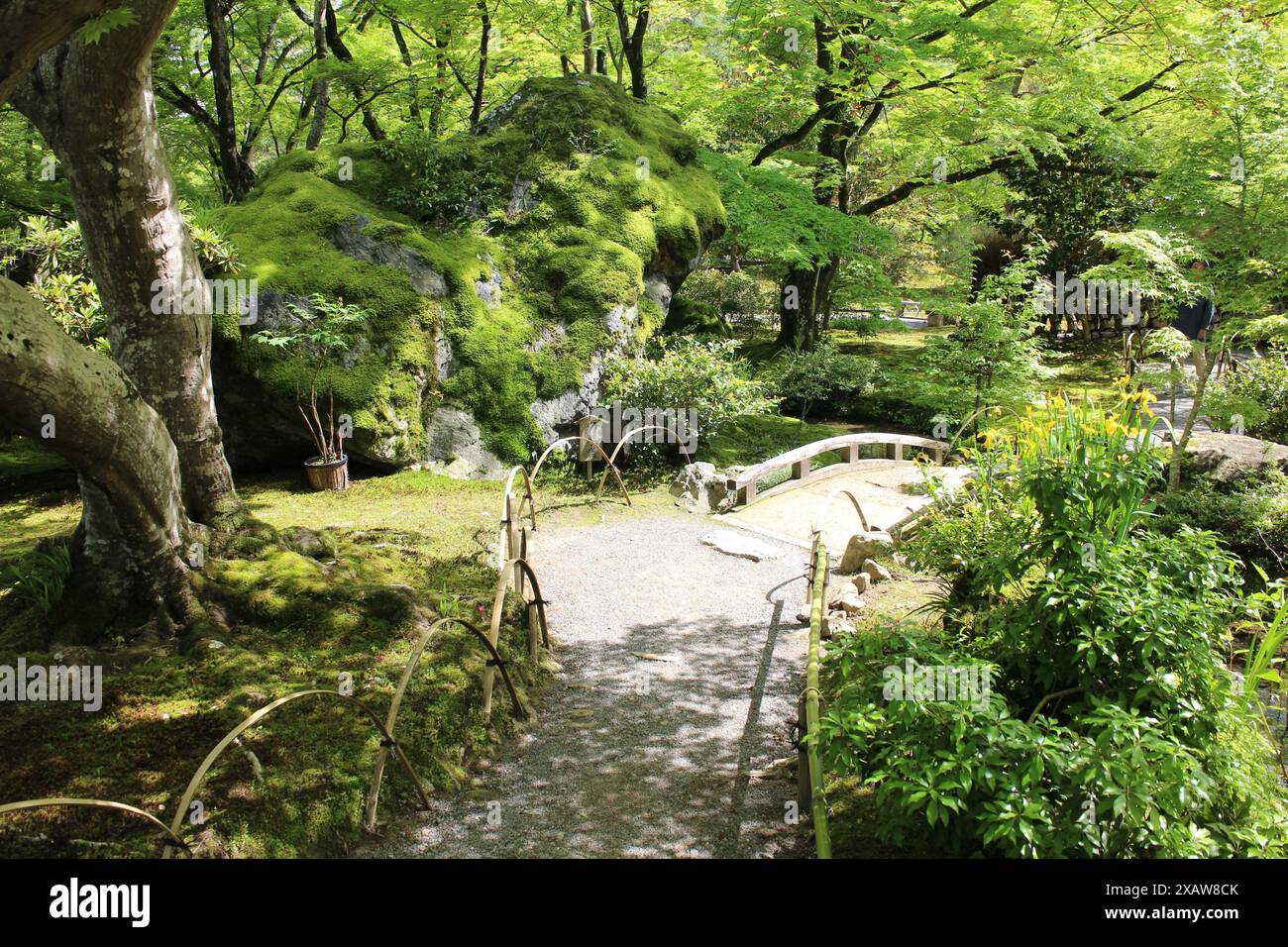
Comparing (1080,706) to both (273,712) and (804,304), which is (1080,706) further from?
(804,304)

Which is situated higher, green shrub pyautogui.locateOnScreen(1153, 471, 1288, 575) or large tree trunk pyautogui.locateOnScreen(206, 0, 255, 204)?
large tree trunk pyautogui.locateOnScreen(206, 0, 255, 204)

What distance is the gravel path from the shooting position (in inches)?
178

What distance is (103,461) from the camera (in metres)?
4.82

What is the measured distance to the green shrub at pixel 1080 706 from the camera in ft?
10.8

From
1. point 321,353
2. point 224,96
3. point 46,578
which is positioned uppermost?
point 224,96

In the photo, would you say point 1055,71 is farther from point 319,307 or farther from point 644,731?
point 644,731

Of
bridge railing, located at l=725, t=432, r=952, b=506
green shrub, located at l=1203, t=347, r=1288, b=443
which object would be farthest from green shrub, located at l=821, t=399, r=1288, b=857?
green shrub, located at l=1203, t=347, r=1288, b=443

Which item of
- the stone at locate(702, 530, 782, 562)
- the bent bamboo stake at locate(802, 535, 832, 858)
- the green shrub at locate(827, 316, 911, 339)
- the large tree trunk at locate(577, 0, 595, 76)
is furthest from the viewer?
the green shrub at locate(827, 316, 911, 339)

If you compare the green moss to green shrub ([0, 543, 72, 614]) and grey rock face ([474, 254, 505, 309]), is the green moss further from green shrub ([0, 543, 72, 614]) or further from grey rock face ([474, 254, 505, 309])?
grey rock face ([474, 254, 505, 309])

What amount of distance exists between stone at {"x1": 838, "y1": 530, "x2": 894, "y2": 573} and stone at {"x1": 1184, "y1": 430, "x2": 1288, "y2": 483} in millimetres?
4165

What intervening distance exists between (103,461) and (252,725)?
1777 millimetres

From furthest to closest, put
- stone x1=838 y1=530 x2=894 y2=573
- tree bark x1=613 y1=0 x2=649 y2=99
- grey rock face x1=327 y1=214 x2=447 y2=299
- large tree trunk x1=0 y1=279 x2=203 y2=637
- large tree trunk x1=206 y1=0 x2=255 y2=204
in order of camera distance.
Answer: tree bark x1=613 y1=0 x2=649 y2=99, large tree trunk x1=206 y1=0 x2=255 y2=204, grey rock face x1=327 y1=214 x2=447 y2=299, stone x1=838 y1=530 x2=894 y2=573, large tree trunk x1=0 y1=279 x2=203 y2=637

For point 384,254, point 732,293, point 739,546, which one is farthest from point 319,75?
point 732,293
